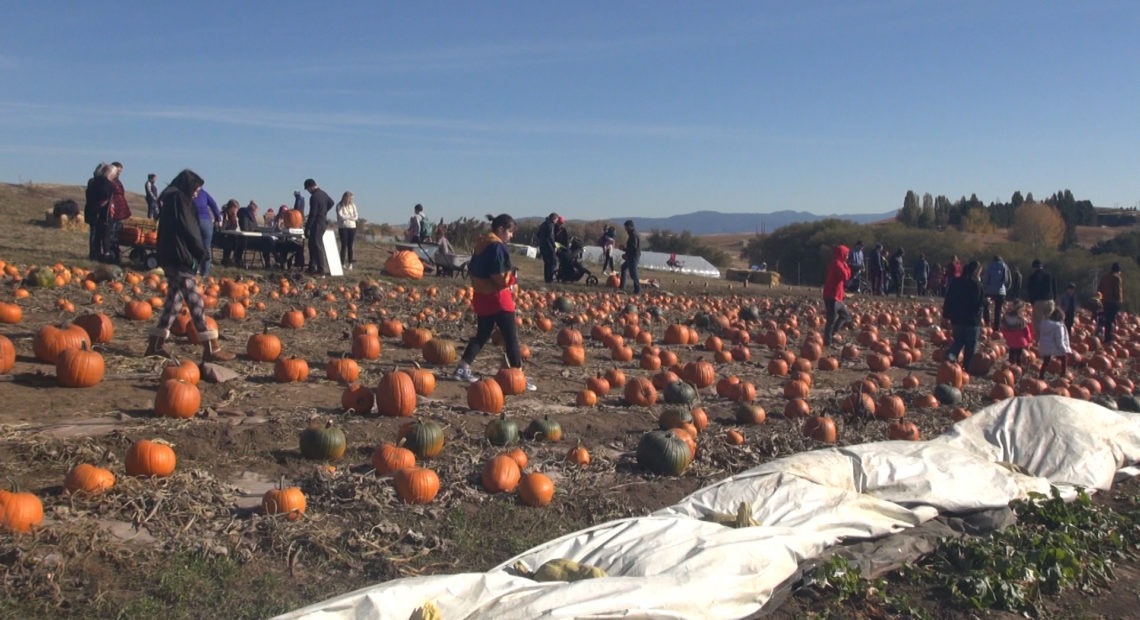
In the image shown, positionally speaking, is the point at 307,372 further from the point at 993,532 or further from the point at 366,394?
the point at 993,532

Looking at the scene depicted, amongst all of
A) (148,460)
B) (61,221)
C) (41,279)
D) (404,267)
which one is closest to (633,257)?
(404,267)

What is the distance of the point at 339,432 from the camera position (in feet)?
22.8

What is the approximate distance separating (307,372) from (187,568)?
463 cm

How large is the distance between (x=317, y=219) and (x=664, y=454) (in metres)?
13.1

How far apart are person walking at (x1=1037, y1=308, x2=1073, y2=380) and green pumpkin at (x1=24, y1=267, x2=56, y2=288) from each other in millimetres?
14283

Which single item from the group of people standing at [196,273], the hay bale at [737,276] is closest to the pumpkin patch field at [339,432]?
the group of people standing at [196,273]

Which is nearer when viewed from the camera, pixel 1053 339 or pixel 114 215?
pixel 1053 339

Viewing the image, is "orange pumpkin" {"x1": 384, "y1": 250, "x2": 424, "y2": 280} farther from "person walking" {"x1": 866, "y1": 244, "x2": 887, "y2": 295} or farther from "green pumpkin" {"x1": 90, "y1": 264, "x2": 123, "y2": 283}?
"person walking" {"x1": 866, "y1": 244, "x2": 887, "y2": 295}

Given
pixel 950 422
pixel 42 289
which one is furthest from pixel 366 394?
pixel 42 289

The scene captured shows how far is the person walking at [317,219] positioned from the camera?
739 inches

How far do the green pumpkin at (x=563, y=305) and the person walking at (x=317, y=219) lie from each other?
4.80 m

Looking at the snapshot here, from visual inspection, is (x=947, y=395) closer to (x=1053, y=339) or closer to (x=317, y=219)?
(x=1053, y=339)

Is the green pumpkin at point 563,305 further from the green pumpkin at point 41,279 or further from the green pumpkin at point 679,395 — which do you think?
the green pumpkin at point 41,279

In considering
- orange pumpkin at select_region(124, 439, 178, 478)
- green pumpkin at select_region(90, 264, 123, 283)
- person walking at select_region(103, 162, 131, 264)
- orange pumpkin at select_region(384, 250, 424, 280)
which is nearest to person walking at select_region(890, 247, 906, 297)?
orange pumpkin at select_region(384, 250, 424, 280)
